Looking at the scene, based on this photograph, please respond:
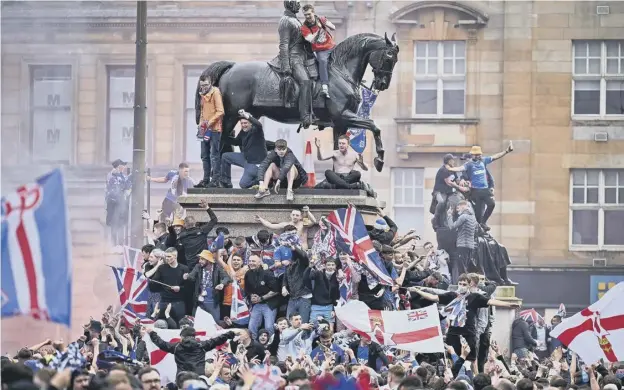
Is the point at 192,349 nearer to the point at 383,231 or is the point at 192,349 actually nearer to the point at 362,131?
the point at 383,231

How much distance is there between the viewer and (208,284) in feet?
91.3

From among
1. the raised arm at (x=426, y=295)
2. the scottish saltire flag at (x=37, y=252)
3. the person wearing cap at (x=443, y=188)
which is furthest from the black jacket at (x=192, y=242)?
the scottish saltire flag at (x=37, y=252)

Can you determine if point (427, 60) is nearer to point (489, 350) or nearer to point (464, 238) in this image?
point (464, 238)

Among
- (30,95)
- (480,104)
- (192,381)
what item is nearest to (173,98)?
(30,95)

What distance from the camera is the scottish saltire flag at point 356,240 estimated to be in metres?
27.4

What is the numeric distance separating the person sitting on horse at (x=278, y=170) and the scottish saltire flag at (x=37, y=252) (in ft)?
39.5

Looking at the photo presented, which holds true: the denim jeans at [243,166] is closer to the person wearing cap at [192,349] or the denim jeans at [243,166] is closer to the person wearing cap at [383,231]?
the person wearing cap at [383,231]

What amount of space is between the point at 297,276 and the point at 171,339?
9.70 ft

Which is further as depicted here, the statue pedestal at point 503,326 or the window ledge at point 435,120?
the window ledge at point 435,120

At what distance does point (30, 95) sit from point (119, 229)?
Result: 514 inches

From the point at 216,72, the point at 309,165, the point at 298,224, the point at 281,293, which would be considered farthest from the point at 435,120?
the point at 281,293

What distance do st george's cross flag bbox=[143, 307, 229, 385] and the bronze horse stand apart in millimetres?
4732

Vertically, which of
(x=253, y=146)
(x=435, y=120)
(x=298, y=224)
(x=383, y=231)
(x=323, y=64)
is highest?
(x=323, y=64)

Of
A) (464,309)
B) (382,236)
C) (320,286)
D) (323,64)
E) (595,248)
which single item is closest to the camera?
(464,309)
